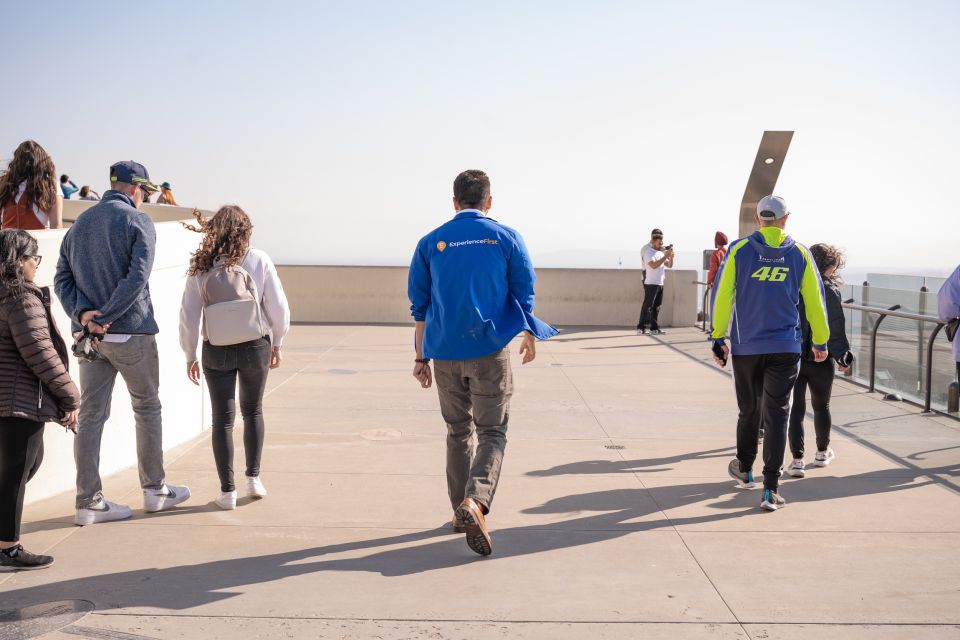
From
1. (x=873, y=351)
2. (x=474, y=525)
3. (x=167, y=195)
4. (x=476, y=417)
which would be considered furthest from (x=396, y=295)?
(x=474, y=525)

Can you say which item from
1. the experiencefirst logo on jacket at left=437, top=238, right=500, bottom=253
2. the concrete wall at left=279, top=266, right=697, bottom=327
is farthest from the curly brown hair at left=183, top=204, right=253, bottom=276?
the concrete wall at left=279, top=266, right=697, bottom=327

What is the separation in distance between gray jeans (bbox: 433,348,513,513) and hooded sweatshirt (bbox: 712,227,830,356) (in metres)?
1.71

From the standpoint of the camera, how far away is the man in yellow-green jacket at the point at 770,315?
6.05 meters

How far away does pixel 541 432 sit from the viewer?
8.50 meters

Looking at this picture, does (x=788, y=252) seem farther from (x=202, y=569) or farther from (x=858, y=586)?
(x=202, y=569)

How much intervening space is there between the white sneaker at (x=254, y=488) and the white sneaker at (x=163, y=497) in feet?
1.16

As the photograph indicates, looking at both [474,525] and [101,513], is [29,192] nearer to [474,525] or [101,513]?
[101,513]

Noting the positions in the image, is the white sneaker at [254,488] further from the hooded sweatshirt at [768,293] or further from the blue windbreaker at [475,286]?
the hooded sweatshirt at [768,293]

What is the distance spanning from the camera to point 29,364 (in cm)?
452

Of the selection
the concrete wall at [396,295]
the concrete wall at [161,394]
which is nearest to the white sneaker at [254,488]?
the concrete wall at [161,394]

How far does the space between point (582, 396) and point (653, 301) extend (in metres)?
8.09

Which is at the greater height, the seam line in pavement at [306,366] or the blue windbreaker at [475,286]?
the blue windbreaker at [475,286]

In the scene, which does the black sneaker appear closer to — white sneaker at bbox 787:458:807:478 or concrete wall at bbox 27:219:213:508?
concrete wall at bbox 27:219:213:508

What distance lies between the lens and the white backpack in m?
5.70
